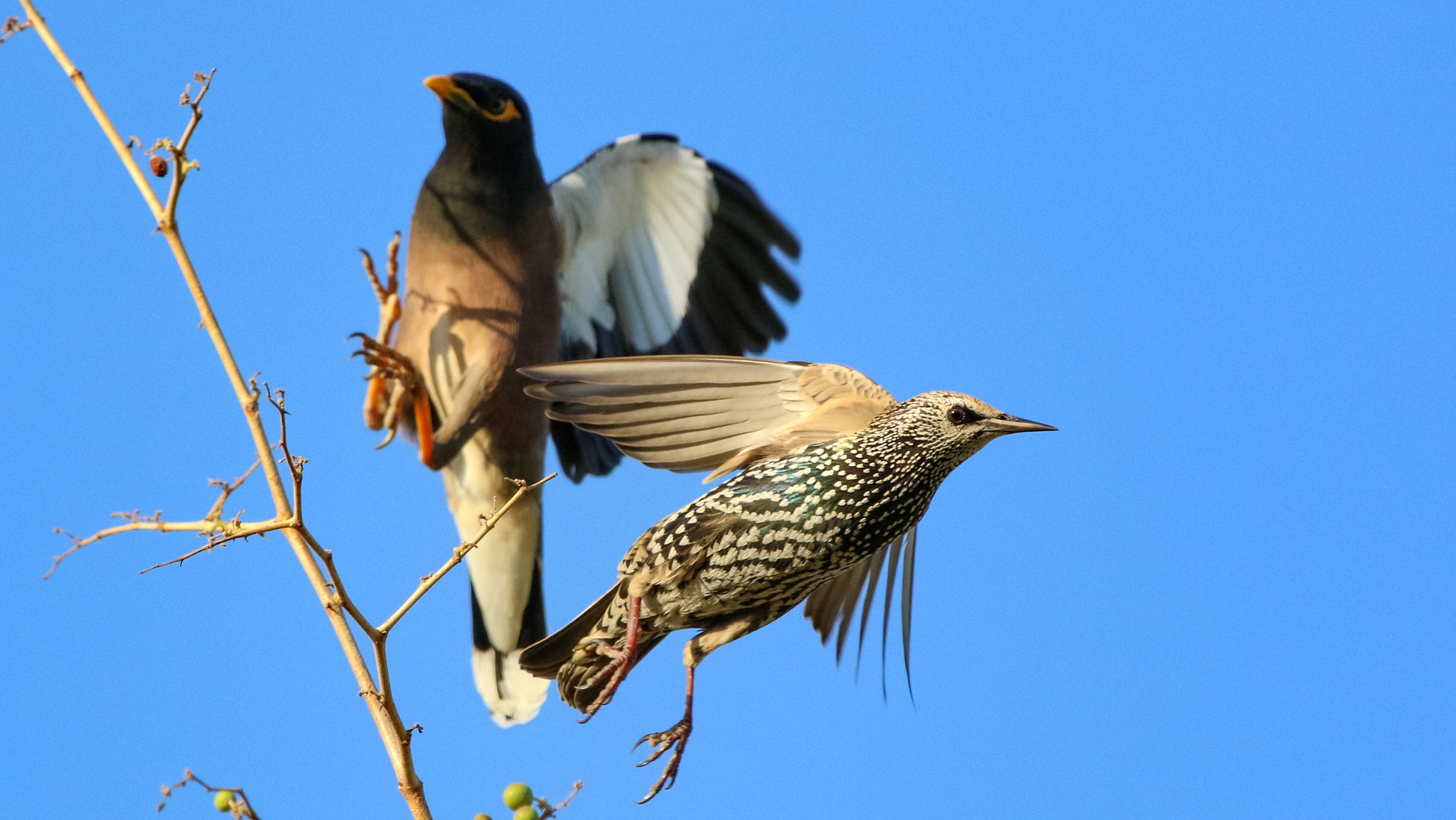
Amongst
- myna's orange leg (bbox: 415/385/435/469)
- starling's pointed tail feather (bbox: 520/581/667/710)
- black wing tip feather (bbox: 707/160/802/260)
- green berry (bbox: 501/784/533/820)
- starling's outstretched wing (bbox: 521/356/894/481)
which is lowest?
green berry (bbox: 501/784/533/820)

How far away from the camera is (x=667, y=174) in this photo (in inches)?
194

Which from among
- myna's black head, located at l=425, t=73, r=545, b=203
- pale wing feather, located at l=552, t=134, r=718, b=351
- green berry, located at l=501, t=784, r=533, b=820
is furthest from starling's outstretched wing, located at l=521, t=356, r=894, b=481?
pale wing feather, located at l=552, t=134, r=718, b=351

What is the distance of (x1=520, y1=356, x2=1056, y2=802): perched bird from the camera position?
2.91 meters

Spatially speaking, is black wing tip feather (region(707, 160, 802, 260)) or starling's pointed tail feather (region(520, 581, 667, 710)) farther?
black wing tip feather (region(707, 160, 802, 260))

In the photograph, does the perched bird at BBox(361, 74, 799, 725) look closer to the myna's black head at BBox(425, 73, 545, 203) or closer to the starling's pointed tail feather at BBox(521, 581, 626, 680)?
the myna's black head at BBox(425, 73, 545, 203)

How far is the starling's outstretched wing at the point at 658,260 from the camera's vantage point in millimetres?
4926

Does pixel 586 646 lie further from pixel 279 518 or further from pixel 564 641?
pixel 279 518

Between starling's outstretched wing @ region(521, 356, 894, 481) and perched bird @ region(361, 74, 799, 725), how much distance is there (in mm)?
1321

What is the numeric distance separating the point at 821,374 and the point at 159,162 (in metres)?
1.47

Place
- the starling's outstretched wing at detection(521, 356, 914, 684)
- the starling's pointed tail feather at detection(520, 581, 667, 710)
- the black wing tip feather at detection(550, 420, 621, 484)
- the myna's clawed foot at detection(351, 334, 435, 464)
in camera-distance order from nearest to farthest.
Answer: the starling's pointed tail feather at detection(520, 581, 667, 710) → the starling's outstretched wing at detection(521, 356, 914, 684) → the myna's clawed foot at detection(351, 334, 435, 464) → the black wing tip feather at detection(550, 420, 621, 484)

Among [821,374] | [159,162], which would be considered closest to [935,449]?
[821,374]

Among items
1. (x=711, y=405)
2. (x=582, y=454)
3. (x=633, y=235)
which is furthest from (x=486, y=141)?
(x=711, y=405)

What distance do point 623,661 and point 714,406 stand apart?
0.66 m

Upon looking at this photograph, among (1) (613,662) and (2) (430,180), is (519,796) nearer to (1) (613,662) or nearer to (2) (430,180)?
(1) (613,662)
